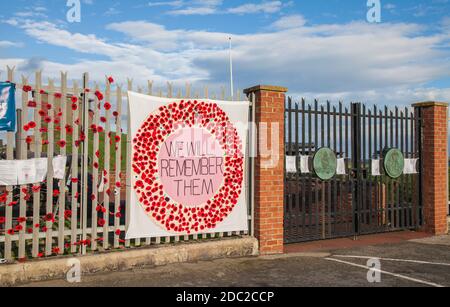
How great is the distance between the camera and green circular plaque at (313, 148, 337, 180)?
792 centimetres

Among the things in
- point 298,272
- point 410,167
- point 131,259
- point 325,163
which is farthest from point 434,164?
point 131,259

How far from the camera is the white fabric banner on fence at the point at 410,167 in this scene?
375 inches

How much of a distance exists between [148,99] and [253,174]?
7.05 feet

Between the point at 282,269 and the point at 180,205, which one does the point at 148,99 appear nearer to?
the point at 180,205

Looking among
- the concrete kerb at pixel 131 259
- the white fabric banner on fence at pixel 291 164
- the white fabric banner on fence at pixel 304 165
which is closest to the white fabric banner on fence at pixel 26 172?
the concrete kerb at pixel 131 259

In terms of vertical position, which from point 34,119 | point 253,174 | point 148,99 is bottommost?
point 253,174

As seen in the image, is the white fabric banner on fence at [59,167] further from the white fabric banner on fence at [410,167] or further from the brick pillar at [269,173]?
the white fabric banner on fence at [410,167]

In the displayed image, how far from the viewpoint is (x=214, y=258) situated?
6.60 m

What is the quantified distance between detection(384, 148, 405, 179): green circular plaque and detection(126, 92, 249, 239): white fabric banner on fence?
3690mm

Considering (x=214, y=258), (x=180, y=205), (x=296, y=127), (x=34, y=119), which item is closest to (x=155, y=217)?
(x=180, y=205)

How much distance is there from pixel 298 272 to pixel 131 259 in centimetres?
233

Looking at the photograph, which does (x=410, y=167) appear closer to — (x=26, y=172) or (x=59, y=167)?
(x=59, y=167)

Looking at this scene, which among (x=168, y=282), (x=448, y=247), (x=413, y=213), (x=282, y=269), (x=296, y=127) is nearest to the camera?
(x=168, y=282)

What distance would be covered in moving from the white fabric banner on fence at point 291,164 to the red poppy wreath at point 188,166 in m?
0.98
